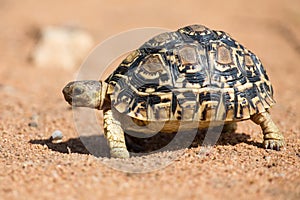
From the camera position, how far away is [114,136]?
448 centimetres

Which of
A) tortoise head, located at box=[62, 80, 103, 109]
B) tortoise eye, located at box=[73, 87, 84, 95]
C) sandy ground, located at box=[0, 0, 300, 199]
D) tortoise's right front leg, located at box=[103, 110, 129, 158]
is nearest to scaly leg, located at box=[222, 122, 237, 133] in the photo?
sandy ground, located at box=[0, 0, 300, 199]

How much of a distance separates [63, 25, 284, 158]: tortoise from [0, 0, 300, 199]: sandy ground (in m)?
0.37

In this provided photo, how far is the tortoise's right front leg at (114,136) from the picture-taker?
4.40m

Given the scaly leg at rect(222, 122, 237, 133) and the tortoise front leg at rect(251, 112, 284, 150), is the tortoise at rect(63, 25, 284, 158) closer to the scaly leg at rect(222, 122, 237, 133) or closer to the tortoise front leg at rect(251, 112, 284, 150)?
the tortoise front leg at rect(251, 112, 284, 150)

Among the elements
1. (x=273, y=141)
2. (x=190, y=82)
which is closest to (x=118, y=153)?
(x=190, y=82)

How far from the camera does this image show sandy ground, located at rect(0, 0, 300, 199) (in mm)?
3363

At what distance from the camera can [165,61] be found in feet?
14.6

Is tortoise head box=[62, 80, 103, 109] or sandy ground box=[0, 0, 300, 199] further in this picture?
tortoise head box=[62, 80, 103, 109]

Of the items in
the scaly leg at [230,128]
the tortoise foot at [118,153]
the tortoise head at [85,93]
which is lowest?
the tortoise foot at [118,153]

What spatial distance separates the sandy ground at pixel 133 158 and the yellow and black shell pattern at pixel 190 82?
45 centimetres

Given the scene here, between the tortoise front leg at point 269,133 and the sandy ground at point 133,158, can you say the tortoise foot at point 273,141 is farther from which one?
the sandy ground at point 133,158

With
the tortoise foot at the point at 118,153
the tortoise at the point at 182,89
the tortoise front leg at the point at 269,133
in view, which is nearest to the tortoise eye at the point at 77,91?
the tortoise at the point at 182,89

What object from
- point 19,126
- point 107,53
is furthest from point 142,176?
point 107,53

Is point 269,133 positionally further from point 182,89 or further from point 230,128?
point 182,89
